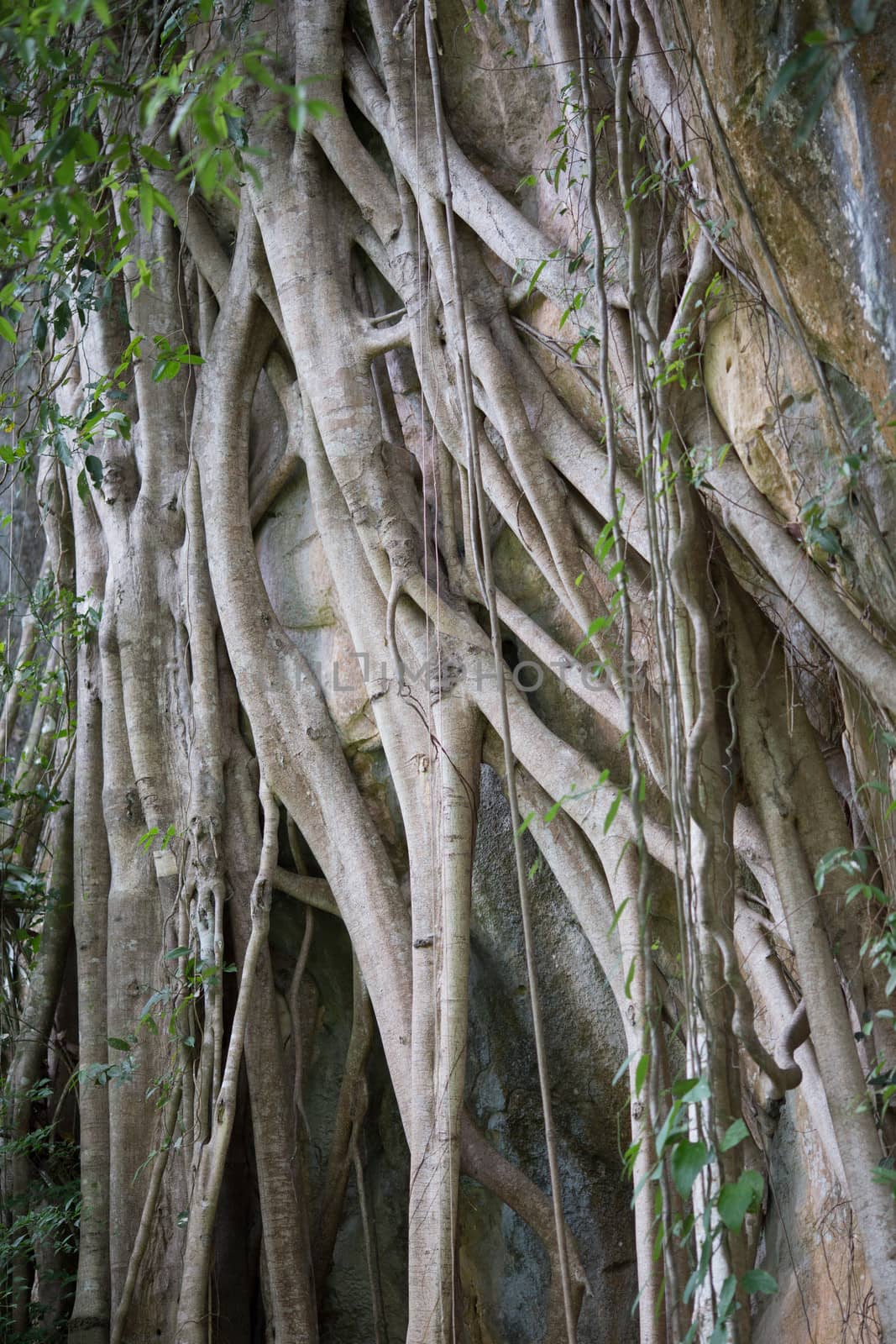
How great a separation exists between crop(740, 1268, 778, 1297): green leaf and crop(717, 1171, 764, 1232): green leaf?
10cm

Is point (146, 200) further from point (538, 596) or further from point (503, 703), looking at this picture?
point (538, 596)

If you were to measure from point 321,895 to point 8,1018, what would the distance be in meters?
1.22

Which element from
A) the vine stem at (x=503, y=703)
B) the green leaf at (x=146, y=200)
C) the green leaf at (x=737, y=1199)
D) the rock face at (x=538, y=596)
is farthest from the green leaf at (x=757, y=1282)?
the green leaf at (x=146, y=200)

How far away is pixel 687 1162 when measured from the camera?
5.94 ft

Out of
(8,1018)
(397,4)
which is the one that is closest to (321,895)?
(8,1018)

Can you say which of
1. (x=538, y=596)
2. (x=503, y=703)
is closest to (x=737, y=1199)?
(x=503, y=703)

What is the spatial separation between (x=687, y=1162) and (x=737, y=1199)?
81 millimetres

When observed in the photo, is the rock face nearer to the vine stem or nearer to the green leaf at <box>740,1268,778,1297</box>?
the vine stem

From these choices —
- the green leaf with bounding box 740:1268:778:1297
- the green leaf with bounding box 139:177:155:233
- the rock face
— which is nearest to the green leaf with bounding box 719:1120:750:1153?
the green leaf with bounding box 740:1268:778:1297

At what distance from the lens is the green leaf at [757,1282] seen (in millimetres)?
1818

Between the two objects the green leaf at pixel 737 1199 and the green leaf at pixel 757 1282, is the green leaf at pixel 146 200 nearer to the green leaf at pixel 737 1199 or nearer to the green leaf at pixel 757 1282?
the green leaf at pixel 737 1199

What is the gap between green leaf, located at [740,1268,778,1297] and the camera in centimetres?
182

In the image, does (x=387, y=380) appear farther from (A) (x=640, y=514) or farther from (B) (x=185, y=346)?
A: (A) (x=640, y=514)

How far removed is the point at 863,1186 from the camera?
7.34 feet
